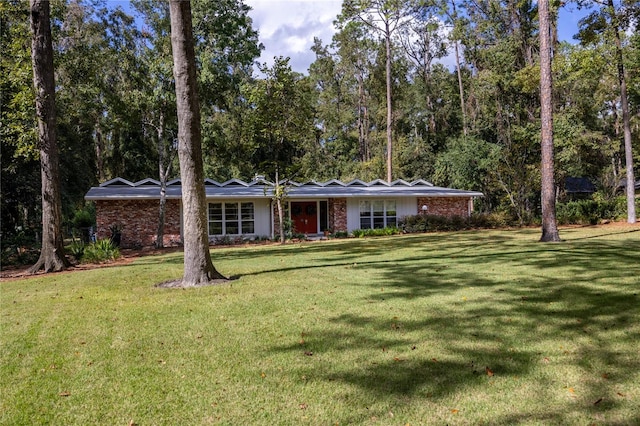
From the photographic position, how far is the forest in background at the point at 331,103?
1850 centimetres

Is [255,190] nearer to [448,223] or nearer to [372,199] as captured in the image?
[372,199]

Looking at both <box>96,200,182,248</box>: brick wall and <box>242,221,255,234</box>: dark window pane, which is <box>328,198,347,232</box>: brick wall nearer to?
<box>242,221,255,234</box>: dark window pane

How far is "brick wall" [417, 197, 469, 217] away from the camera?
24.3 meters

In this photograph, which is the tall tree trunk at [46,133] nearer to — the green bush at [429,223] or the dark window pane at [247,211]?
the dark window pane at [247,211]

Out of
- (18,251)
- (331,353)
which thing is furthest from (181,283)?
(18,251)

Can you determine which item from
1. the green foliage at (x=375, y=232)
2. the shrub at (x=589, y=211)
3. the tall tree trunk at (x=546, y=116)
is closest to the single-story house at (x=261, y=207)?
Answer: the green foliage at (x=375, y=232)

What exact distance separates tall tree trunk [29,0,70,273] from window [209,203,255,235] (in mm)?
9787

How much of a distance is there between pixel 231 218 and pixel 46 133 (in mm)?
10602

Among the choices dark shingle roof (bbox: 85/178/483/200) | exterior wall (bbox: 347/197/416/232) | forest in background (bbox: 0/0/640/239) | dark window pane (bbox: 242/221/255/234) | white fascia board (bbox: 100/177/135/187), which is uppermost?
forest in background (bbox: 0/0/640/239)

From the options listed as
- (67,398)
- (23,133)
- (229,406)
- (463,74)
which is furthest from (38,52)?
(463,74)

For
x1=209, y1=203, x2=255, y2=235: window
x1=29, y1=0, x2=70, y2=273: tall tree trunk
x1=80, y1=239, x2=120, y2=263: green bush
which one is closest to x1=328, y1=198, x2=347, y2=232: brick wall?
x1=209, y1=203, x2=255, y2=235: window

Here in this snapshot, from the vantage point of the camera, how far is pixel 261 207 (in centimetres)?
2181

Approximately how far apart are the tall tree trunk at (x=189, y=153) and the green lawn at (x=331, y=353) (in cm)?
75

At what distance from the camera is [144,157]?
28906 mm
